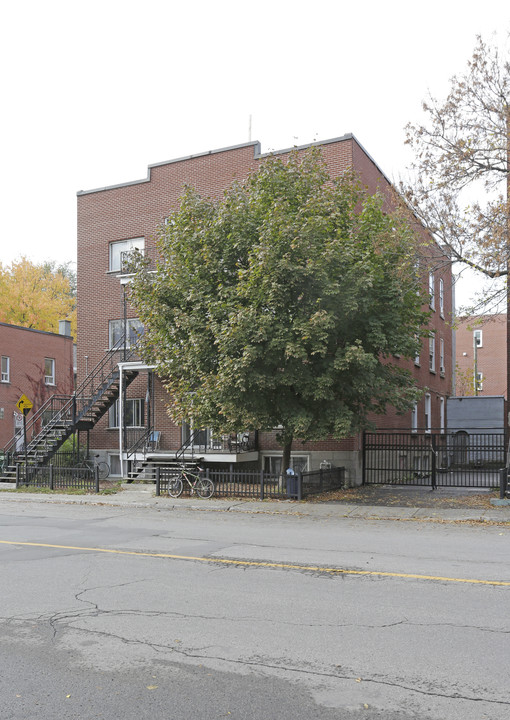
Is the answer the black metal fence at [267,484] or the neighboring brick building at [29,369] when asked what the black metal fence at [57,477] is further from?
the neighboring brick building at [29,369]

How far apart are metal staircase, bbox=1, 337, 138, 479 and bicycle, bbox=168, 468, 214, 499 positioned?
6.27m

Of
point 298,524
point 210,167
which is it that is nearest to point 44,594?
point 298,524

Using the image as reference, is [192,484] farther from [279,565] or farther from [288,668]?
[288,668]

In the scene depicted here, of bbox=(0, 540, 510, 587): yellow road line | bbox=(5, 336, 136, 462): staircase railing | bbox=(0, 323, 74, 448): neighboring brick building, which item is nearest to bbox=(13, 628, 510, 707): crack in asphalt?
bbox=(0, 540, 510, 587): yellow road line

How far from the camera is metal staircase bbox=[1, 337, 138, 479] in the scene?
2352 centimetres

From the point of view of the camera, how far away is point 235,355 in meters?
15.9

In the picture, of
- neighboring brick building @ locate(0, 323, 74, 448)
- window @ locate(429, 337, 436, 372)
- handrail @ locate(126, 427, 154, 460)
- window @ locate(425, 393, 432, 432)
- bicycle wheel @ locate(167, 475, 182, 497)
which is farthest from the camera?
neighboring brick building @ locate(0, 323, 74, 448)

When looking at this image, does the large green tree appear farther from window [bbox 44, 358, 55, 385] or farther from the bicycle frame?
window [bbox 44, 358, 55, 385]

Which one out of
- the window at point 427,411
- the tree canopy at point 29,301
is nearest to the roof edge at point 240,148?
the window at point 427,411

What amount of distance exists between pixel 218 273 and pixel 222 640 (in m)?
12.2

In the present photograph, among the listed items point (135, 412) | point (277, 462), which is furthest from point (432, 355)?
point (135, 412)

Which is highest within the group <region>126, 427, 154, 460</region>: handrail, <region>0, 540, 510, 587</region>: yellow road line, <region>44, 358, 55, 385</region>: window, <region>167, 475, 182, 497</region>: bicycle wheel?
<region>44, 358, 55, 385</region>: window

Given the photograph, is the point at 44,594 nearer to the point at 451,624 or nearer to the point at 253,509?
the point at 451,624

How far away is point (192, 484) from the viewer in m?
18.6
